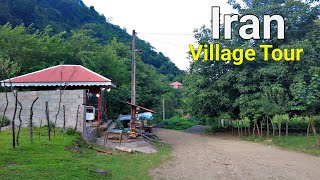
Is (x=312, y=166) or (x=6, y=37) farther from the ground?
(x=6, y=37)

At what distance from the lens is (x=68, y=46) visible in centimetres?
2358

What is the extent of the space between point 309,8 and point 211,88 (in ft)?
27.2

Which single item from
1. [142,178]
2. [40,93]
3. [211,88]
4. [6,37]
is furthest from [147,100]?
[142,178]

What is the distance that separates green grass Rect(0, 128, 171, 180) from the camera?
711cm

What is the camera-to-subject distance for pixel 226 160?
12383 mm

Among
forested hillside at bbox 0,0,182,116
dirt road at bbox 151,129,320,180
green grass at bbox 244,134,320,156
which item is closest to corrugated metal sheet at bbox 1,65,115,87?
forested hillside at bbox 0,0,182,116

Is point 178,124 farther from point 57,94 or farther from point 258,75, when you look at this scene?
point 57,94

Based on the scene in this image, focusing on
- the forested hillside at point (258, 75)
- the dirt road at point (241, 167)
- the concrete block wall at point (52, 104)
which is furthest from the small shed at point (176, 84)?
the concrete block wall at point (52, 104)

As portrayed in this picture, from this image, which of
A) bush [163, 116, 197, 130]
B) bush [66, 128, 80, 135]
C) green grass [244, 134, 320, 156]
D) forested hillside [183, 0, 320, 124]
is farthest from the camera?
bush [163, 116, 197, 130]

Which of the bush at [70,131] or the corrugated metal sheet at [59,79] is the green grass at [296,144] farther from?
the bush at [70,131]

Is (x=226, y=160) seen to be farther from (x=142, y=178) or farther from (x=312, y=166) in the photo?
(x=142, y=178)

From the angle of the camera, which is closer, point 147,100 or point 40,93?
point 40,93

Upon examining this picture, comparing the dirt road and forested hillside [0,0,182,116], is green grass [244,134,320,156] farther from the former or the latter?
forested hillside [0,0,182,116]

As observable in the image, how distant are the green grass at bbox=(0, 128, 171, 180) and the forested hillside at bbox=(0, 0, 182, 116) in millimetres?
4160
